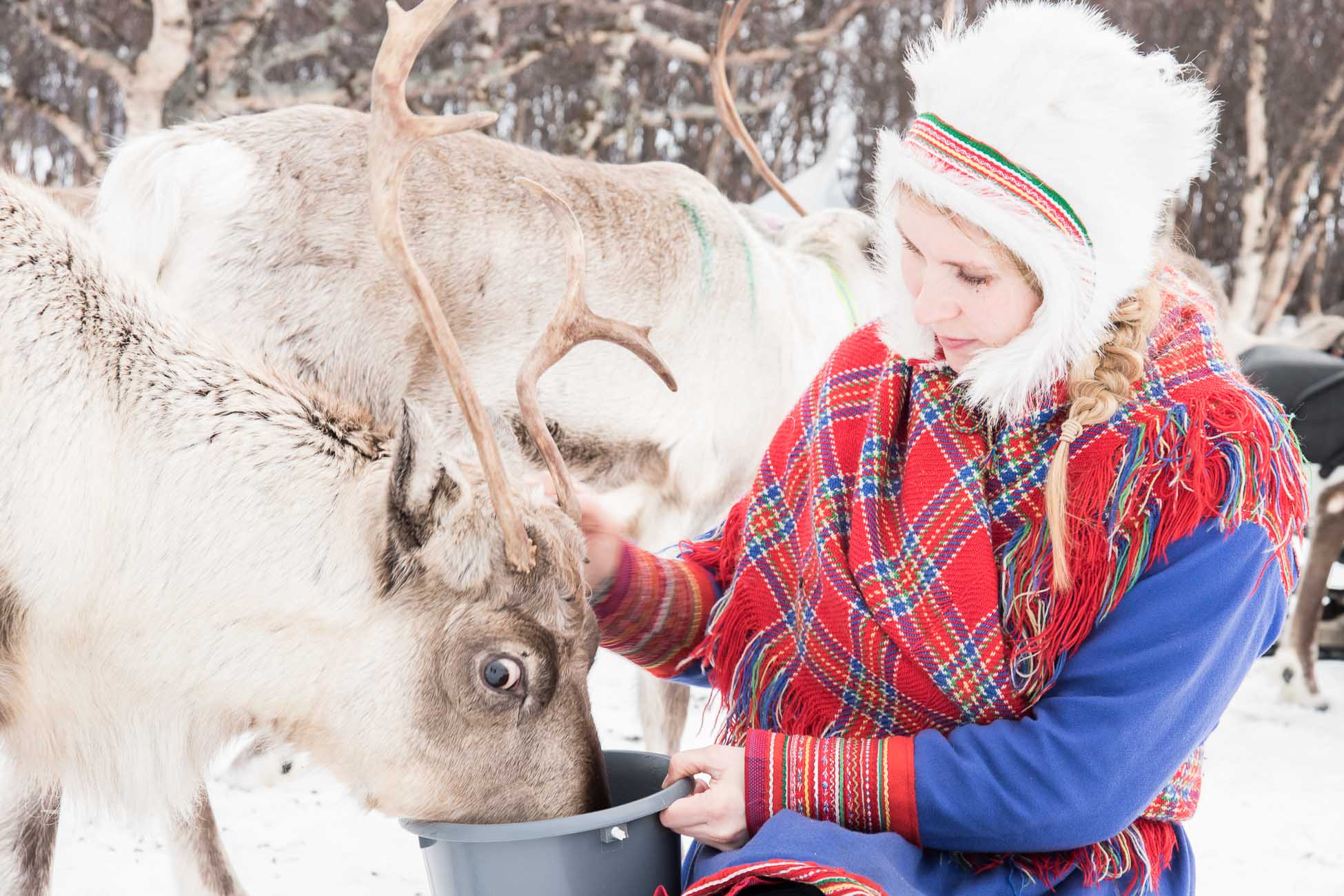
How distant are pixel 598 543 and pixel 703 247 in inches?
62.8

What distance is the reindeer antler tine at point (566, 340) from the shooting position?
195 cm

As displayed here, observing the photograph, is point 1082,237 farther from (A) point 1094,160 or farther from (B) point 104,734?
(B) point 104,734

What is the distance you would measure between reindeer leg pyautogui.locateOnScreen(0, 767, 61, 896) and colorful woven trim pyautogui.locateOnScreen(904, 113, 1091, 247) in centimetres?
208

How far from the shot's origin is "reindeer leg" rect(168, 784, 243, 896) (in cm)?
262

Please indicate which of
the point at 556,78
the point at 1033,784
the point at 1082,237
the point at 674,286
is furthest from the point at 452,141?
the point at 556,78

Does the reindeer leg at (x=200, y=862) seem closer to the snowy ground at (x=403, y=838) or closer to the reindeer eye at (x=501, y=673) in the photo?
the snowy ground at (x=403, y=838)

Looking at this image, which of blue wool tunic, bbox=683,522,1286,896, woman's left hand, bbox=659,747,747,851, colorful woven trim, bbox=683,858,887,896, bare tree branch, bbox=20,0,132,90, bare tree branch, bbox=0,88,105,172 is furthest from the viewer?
bare tree branch, bbox=0,88,105,172

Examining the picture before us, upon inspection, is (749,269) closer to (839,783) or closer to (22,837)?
(839,783)

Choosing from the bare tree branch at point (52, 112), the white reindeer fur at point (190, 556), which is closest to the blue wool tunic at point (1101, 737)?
the white reindeer fur at point (190, 556)

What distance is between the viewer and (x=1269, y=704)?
4.63 metres

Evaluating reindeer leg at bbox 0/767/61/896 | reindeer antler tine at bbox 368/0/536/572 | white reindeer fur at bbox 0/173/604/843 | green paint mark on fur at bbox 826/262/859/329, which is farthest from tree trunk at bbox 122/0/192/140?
white reindeer fur at bbox 0/173/604/843

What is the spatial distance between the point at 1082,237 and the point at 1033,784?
0.72m

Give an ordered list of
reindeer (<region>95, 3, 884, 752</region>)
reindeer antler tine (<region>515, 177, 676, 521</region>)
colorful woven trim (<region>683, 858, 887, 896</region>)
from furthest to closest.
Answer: reindeer (<region>95, 3, 884, 752</region>)
reindeer antler tine (<region>515, 177, 676, 521</region>)
colorful woven trim (<region>683, 858, 887, 896</region>)

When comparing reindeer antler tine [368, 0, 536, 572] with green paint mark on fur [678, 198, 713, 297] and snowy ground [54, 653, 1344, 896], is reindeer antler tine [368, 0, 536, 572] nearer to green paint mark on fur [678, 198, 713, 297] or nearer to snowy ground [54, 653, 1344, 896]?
snowy ground [54, 653, 1344, 896]
